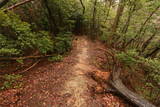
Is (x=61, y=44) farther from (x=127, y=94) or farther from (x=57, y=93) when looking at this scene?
(x=127, y=94)

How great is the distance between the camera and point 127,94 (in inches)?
163

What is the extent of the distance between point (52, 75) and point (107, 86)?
3005 mm

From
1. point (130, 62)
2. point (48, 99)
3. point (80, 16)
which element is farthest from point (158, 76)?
point (80, 16)

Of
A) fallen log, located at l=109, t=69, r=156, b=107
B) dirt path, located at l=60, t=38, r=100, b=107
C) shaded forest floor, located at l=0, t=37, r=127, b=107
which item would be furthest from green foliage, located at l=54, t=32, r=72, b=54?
fallen log, located at l=109, t=69, r=156, b=107

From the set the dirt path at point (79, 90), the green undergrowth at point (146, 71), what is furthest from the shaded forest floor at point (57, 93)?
the green undergrowth at point (146, 71)

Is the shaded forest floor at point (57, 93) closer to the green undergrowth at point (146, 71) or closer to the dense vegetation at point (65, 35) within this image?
the green undergrowth at point (146, 71)

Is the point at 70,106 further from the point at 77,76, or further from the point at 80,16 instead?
the point at 80,16

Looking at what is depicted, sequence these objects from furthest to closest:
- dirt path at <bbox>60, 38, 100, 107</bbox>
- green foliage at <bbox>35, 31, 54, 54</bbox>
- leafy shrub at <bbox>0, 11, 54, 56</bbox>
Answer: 1. green foliage at <bbox>35, 31, 54, 54</bbox>
2. leafy shrub at <bbox>0, 11, 54, 56</bbox>
3. dirt path at <bbox>60, 38, 100, 107</bbox>

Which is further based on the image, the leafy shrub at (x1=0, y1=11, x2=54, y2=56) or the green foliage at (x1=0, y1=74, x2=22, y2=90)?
the green foliage at (x1=0, y1=74, x2=22, y2=90)

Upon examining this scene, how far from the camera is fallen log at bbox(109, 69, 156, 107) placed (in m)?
3.73

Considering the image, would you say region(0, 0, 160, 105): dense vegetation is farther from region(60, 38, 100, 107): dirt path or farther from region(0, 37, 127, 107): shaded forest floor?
region(60, 38, 100, 107): dirt path

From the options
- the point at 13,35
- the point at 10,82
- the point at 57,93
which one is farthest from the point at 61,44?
the point at 57,93

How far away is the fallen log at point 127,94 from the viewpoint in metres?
3.73

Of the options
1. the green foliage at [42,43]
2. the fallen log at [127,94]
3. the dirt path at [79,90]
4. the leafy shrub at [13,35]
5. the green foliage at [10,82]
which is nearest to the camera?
the fallen log at [127,94]
